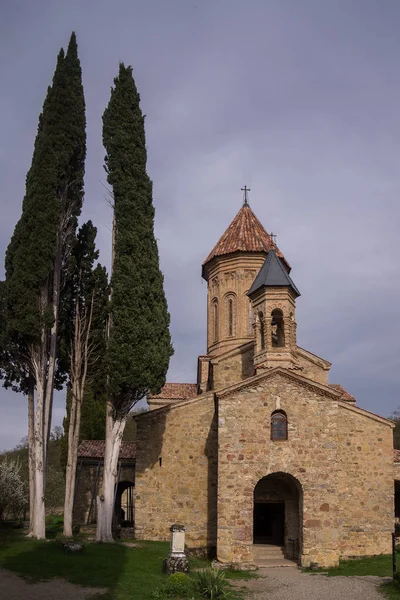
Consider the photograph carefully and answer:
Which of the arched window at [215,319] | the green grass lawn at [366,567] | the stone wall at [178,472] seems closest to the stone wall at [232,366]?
the stone wall at [178,472]

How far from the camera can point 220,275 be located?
22750mm

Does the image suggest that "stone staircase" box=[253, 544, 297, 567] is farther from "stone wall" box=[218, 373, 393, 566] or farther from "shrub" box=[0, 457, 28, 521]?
"shrub" box=[0, 457, 28, 521]

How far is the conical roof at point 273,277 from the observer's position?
59.7 feet

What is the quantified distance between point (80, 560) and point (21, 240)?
8.23m

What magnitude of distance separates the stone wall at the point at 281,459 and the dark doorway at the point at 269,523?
2169 mm

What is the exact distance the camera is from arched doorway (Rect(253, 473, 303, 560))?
1636 centimetres

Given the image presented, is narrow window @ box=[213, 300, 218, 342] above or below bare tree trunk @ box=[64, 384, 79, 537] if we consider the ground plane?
above

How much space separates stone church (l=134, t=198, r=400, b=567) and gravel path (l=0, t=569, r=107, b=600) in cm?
507

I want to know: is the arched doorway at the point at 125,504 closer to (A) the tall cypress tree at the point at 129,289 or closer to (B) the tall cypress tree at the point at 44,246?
(A) the tall cypress tree at the point at 129,289

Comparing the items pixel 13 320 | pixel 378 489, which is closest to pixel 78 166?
pixel 13 320

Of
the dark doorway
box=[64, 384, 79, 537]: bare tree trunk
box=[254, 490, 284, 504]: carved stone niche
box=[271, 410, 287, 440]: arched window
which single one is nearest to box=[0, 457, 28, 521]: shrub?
box=[64, 384, 79, 537]: bare tree trunk

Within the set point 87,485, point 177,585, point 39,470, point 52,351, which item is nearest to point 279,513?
point 87,485

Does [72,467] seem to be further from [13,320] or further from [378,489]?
[378,489]

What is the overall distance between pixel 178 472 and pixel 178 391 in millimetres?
6389
